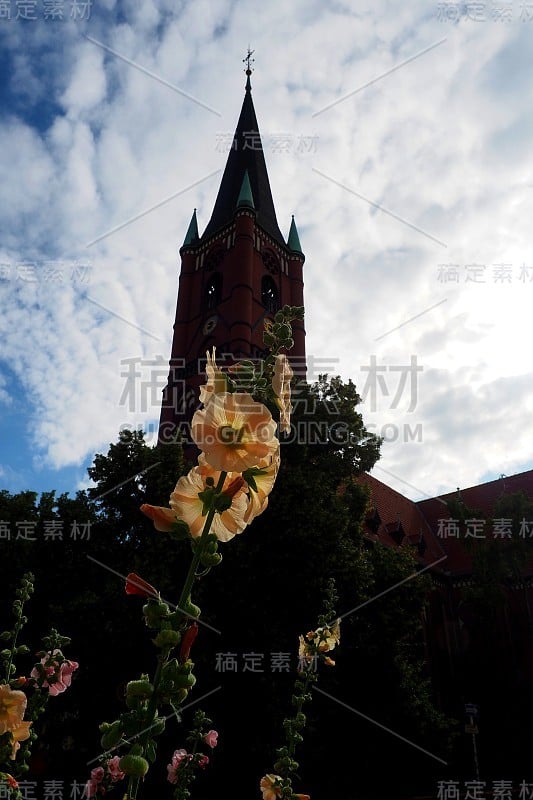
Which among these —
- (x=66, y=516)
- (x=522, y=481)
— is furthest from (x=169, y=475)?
(x=522, y=481)

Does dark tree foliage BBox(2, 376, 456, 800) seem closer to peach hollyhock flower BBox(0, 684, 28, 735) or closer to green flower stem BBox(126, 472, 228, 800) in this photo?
peach hollyhock flower BBox(0, 684, 28, 735)

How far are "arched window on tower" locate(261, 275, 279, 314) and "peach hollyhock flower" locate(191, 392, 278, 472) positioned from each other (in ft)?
81.0

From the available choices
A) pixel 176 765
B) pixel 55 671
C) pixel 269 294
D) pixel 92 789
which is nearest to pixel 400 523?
pixel 269 294

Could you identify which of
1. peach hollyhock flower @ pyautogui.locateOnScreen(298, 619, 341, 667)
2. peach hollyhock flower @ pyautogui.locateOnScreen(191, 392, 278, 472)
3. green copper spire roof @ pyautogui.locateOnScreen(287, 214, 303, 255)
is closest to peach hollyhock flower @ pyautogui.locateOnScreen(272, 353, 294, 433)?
peach hollyhock flower @ pyautogui.locateOnScreen(191, 392, 278, 472)

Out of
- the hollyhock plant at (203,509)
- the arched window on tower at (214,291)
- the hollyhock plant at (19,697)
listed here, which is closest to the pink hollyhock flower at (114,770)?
the hollyhock plant at (19,697)

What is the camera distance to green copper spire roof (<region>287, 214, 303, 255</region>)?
2997 cm

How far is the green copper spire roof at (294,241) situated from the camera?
30.0 m

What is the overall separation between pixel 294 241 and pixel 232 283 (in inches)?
296

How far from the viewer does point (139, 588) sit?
1270 millimetres

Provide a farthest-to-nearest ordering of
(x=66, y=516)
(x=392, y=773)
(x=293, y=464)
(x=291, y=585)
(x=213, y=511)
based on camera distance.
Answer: (x=392, y=773)
(x=293, y=464)
(x=66, y=516)
(x=291, y=585)
(x=213, y=511)

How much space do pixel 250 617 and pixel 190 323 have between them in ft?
62.6

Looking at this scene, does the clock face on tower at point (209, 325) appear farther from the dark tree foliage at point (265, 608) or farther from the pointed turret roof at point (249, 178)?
the dark tree foliage at point (265, 608)

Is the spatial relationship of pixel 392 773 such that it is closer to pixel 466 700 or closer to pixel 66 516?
pixel 466 700

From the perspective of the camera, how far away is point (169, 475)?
36.7ft
